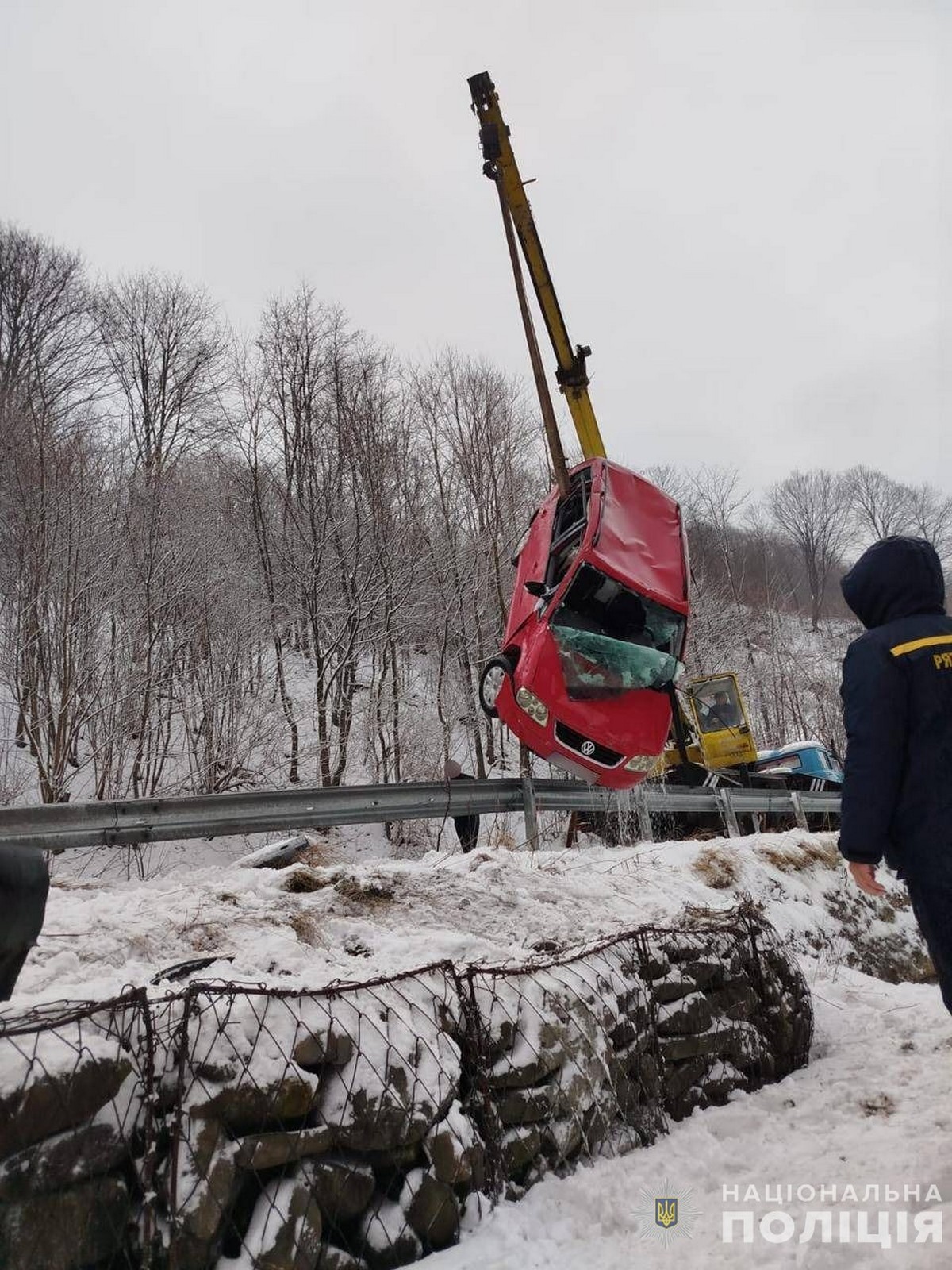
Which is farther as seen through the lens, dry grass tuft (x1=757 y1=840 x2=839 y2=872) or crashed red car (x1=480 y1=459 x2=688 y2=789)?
dry grass tuft (x1=757 y1=840 x2=839 y2=872)

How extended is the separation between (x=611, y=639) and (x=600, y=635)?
4.3 inches

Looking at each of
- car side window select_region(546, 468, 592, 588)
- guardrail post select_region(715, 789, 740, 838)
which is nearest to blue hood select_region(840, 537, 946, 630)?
car side window select_region(546, 468, 592, 588)

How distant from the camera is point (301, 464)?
1794 centimetres

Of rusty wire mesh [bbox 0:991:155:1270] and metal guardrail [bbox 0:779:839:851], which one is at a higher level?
metal guardrail [bbox 0:779:839:851]

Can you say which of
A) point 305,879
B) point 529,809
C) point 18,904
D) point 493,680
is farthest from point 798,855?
point 18,904

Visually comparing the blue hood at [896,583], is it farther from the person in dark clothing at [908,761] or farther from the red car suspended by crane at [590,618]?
the red car suspended by crane at [590,618]

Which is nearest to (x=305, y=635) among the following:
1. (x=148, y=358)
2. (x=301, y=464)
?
(x=301, y=464)

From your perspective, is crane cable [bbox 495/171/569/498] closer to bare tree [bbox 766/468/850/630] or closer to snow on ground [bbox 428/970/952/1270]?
snow on ground [bbox 428/970/952/1270]

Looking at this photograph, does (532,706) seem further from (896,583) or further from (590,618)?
(896,583)

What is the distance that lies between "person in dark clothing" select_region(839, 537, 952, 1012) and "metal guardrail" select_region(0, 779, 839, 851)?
3.92 m

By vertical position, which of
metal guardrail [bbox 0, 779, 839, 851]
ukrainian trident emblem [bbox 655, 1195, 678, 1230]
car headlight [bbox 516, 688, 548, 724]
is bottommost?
ukrainian trident emblem [bbox 655, 1195, 678, 1230]

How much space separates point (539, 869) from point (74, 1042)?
400 centimetres

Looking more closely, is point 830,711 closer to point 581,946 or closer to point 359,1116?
point 581,946

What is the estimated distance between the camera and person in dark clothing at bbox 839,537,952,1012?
2773 mm
